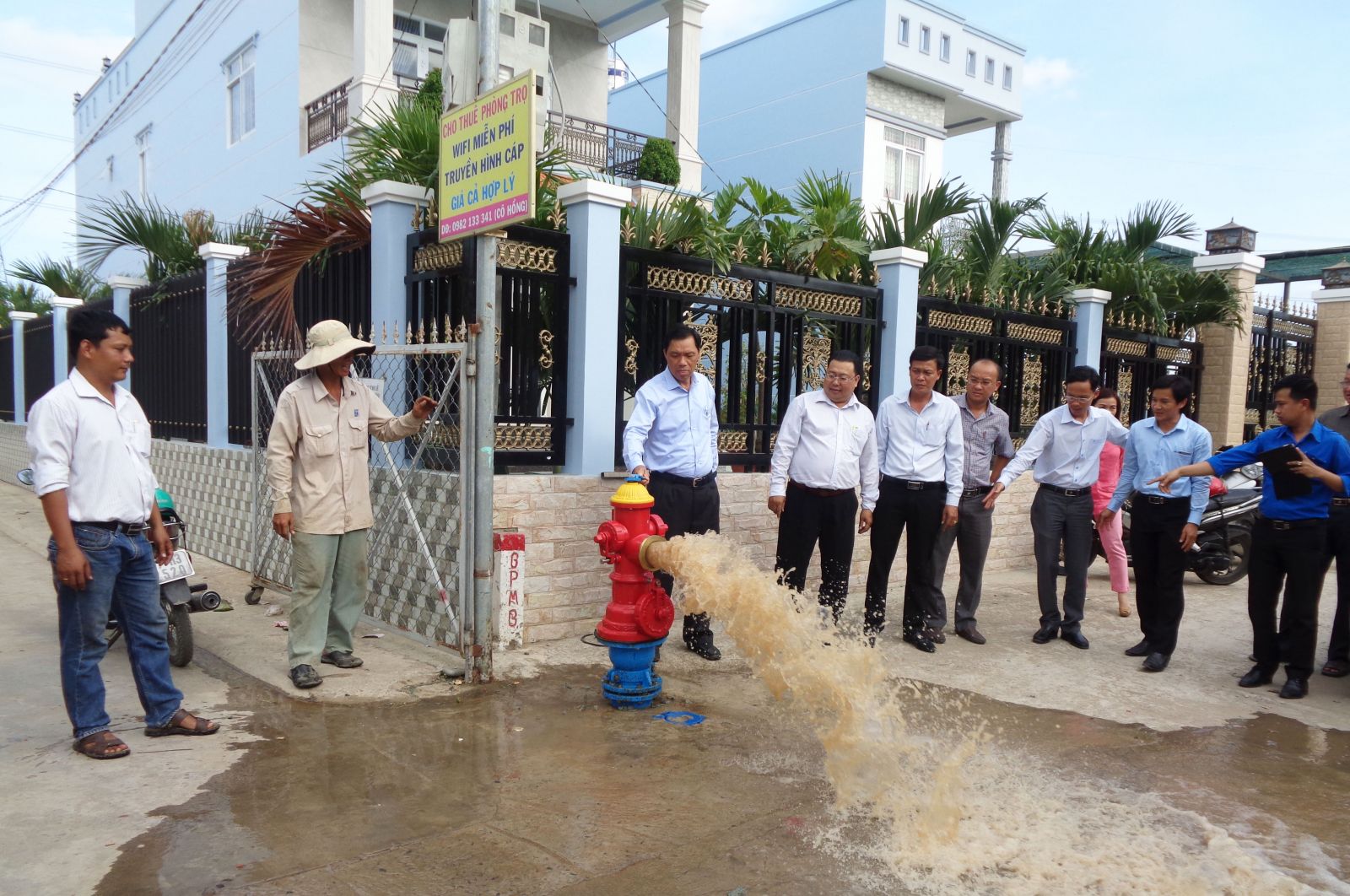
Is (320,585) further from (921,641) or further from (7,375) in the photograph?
(7,375)

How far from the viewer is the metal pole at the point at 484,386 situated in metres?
4.84

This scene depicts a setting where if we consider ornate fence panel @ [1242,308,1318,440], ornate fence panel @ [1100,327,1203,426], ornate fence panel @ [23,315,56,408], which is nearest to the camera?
ornate fence panel @ [1100,327,1203,426]

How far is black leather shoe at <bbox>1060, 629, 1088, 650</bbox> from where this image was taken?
628 centimetres

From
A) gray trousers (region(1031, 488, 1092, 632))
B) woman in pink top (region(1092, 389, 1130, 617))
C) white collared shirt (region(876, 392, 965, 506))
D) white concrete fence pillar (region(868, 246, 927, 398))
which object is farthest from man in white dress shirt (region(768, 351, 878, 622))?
white concrete fence pillar (region(868, 246, 927, 398))

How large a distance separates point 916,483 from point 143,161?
74.7 feet

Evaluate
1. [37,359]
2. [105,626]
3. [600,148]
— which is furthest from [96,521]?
[600,148]

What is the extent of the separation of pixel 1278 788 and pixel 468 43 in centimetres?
529

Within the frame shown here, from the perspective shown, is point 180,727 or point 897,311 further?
point 897,311

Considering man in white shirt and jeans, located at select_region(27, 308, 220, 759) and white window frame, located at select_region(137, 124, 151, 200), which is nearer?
man in white shirt and jeans, located at select_region(27, 308, 220, 759)

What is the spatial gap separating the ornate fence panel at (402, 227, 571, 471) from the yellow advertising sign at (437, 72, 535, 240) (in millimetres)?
605

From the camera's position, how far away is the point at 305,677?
192 inches

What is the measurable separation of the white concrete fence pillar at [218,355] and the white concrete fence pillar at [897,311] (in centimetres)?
575

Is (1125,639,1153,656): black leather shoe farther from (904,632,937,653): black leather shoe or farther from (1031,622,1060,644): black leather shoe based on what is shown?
(904,632,937,653): black leather shoe

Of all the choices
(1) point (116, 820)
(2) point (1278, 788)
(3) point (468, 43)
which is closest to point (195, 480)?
(3) point (468, 43)
